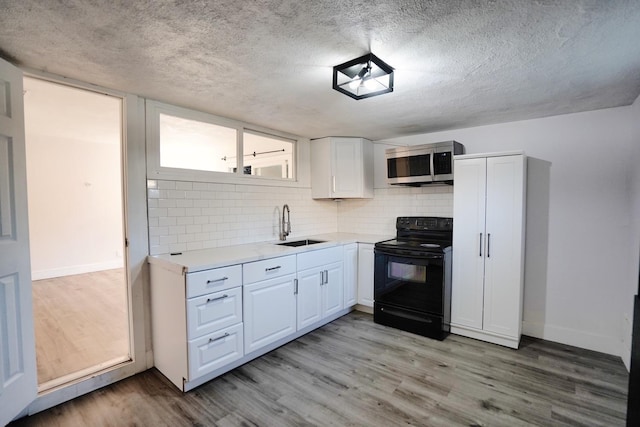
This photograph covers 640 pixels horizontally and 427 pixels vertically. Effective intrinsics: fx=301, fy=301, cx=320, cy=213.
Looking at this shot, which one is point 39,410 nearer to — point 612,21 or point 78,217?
point 612,21

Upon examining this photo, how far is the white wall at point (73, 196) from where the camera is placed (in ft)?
15.8

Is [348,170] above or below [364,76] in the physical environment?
below

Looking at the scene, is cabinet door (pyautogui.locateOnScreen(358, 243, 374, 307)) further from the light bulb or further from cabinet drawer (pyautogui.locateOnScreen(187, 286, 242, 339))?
the light bulb

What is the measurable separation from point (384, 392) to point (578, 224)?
7.84 ft

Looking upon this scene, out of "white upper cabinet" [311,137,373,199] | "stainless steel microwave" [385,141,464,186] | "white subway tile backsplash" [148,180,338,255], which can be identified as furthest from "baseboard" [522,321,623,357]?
"white subway tile backsplash" [148,180,338,255]

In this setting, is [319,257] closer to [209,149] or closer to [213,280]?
[213,280]

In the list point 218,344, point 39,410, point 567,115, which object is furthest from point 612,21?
point 39,410

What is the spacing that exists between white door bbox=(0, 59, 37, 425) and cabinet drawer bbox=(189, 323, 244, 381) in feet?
2.97

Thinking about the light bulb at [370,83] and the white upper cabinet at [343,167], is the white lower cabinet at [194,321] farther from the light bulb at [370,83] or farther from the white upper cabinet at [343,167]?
the white upper cabinet at [343,167]

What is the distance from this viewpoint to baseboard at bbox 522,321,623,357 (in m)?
2.68

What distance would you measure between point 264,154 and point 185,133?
1.05m

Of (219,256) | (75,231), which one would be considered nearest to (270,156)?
(219,256)

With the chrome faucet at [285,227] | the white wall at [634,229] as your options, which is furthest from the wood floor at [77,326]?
the white wall at [634,229]

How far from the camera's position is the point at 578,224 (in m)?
2.83
